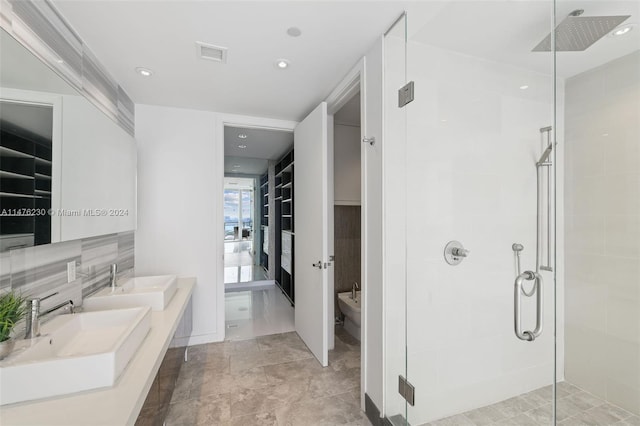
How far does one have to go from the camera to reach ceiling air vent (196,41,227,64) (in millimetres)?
1730

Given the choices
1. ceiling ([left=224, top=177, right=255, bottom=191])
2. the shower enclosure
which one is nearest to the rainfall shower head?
the shower enclosure

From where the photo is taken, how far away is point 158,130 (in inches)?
107

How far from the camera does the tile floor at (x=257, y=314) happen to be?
3.11 metres

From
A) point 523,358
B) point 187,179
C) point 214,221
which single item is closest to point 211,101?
point 187,179

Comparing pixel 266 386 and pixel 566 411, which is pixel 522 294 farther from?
pixel 266 386

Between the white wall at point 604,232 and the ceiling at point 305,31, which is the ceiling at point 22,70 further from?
the white wall at point 604,232

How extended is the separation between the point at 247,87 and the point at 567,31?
2.07 metres

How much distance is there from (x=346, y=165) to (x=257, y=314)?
2296 mm

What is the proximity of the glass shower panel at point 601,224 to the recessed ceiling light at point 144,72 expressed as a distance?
259 centimetres

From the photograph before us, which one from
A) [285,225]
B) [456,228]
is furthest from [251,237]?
[456,228]

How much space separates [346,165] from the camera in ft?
10.6

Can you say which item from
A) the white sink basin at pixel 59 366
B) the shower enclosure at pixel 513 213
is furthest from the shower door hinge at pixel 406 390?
the white sink basin at pixel 59 366

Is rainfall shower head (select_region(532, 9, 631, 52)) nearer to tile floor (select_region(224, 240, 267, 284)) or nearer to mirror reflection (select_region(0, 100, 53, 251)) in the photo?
mirror reflection (select_region(0, 100, 53, 251))

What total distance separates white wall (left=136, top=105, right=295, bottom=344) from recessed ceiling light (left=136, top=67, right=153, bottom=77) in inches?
26.3
